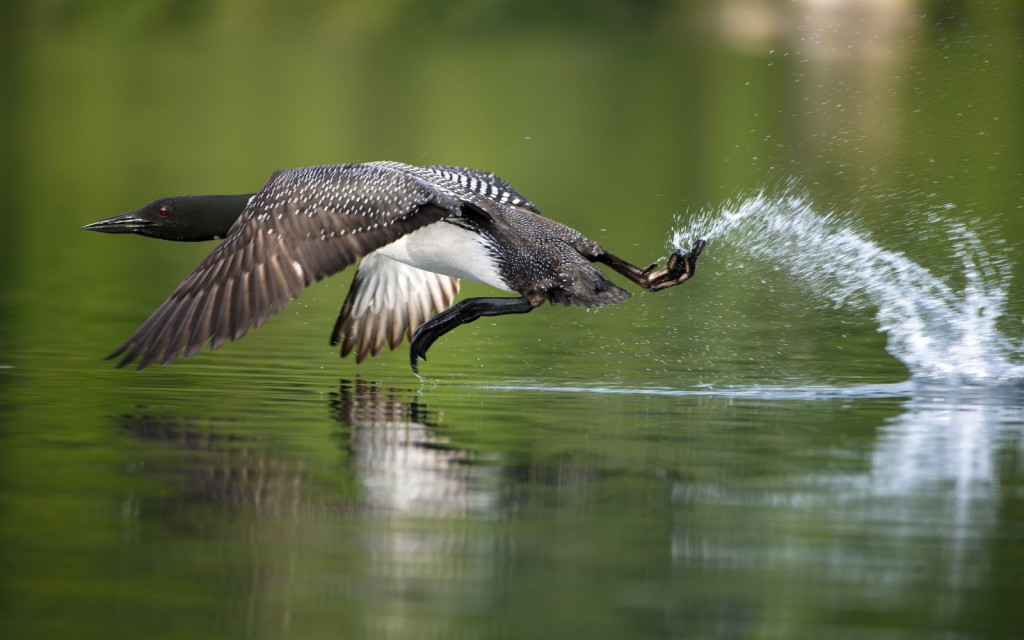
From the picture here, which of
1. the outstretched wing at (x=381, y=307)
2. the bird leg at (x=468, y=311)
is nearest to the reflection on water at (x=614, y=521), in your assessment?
the bird leg at (x=468, y=311)

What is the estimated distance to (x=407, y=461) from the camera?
24.8ft

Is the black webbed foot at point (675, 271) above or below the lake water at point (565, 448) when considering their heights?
above

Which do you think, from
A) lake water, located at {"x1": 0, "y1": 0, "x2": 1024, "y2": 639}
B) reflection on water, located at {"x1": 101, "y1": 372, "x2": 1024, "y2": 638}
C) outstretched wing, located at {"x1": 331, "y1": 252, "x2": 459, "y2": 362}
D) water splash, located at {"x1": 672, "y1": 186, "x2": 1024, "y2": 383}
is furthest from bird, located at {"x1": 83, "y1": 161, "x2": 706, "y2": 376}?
water splash, located at {"x1": 672, "y1": 186, "x2": 1024, "y2": 383}

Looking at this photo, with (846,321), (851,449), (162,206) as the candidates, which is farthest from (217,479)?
(846,321)

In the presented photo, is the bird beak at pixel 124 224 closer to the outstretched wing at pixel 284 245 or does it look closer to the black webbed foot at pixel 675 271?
the outstretched wing at pixel 284 245

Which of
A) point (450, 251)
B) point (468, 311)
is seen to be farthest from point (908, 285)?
point (468, 311)

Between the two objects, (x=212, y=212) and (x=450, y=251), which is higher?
(x=212, y=212)

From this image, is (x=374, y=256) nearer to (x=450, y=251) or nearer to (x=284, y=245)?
(x=450, y=251)

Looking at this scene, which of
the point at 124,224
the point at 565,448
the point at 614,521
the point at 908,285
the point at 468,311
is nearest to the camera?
the point at 614,521

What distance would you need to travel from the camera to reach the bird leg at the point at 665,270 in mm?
10000

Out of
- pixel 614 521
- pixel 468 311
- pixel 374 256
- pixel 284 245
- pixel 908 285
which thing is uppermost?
pixel 908 285

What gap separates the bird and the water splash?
0.82m

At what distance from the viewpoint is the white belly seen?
10062 millimetres

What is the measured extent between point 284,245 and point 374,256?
7.31 feet
